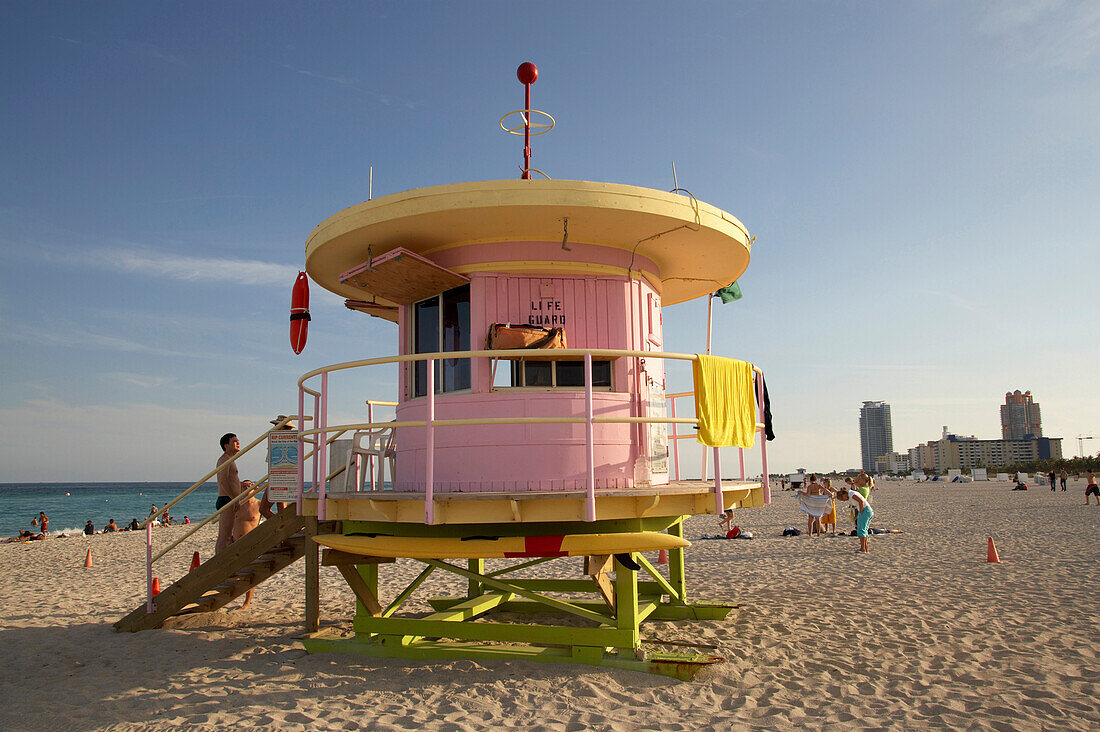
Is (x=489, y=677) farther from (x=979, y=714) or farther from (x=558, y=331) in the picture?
(x=979, y=714)

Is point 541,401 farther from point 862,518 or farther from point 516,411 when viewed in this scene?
point 862,518

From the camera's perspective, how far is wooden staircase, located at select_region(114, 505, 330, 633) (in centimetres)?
850

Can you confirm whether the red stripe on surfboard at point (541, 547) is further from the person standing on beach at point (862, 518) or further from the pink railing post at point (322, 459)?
the person standing on beach at point (862, 518)

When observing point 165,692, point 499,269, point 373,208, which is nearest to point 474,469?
point 499,269

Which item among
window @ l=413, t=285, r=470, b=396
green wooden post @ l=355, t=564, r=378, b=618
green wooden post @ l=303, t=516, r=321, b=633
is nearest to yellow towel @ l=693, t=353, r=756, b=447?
window @ l=413, t=285, r=470, b=396

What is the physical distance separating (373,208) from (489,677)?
491cm

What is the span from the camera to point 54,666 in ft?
25.1

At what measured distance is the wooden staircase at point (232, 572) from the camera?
27.9 ft

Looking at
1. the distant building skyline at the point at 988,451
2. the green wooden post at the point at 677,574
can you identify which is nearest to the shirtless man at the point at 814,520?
the green wooden post at the point at 677,574

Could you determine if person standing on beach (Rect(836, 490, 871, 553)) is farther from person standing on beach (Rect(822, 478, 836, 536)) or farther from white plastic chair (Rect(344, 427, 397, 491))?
white plastic chair (Rect(344, 427, 397, 491))

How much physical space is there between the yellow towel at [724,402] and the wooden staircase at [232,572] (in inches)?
195

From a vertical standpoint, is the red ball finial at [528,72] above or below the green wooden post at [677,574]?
above

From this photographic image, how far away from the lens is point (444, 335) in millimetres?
8102

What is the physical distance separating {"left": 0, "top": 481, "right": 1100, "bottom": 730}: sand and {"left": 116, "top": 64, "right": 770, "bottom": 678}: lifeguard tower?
51 cm
